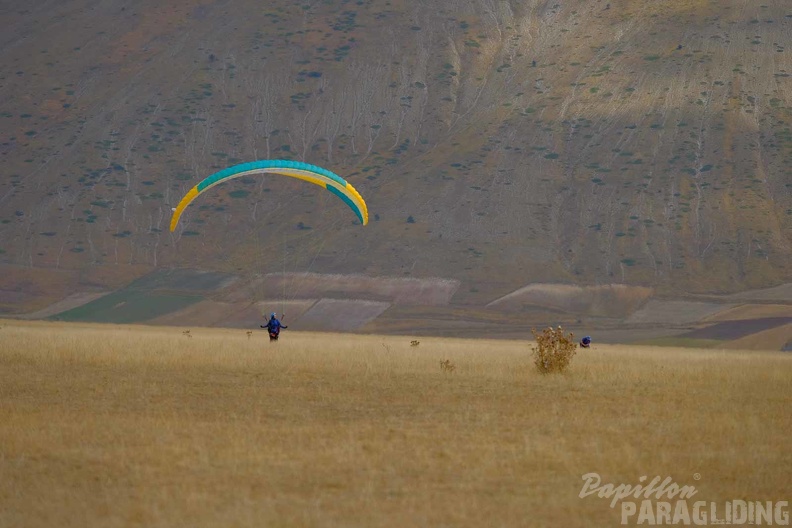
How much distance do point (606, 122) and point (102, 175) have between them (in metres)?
41.5

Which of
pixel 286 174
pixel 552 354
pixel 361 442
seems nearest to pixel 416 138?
pixel 286 174

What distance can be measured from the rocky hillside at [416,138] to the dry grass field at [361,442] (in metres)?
57.8

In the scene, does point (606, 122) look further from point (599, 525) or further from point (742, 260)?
point (599, 525)

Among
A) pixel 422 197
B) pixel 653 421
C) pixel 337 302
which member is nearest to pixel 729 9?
pixel 422 197

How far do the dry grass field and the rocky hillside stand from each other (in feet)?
190

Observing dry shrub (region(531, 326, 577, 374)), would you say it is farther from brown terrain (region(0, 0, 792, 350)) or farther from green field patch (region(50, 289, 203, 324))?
green field patch (region(50, 289, 203, 324))

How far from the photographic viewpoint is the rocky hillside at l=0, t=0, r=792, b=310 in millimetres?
80125

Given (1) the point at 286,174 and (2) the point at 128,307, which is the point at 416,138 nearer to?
(2) the point at 128,307

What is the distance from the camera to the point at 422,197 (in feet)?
280

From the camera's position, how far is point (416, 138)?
94188 millimetres

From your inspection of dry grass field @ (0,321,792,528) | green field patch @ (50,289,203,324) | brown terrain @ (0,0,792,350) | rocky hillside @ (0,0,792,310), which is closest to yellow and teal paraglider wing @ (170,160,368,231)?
dry grass field @ (0,321,792,528)

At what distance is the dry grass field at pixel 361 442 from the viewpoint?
→ 10156mm

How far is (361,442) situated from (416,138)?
82.2 meters

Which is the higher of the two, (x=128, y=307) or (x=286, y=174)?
(x=128, y=307)
